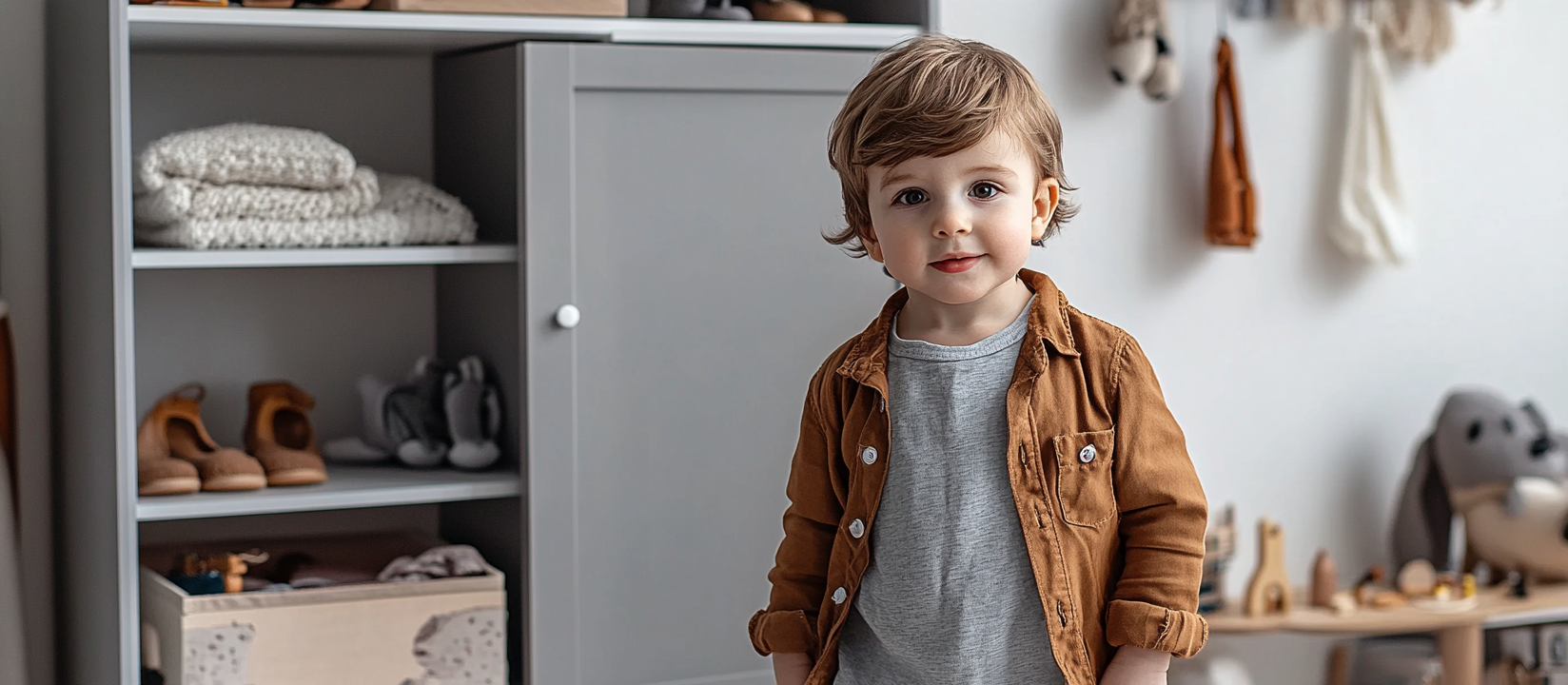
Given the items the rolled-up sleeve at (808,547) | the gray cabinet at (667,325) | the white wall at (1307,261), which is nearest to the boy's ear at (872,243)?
the rolled-up sleeve at (808,547)

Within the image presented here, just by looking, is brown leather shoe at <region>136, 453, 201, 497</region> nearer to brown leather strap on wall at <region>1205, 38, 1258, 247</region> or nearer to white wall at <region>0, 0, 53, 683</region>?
white wall at <region>0, 0, 53, 683</region>

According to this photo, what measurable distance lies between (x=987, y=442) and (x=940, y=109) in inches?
10.7

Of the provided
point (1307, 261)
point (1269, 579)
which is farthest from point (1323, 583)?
point (1307, 261)

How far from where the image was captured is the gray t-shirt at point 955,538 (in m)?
1.21

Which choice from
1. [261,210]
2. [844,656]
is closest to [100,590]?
[261,210]

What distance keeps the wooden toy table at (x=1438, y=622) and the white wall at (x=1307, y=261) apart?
0.17 meters

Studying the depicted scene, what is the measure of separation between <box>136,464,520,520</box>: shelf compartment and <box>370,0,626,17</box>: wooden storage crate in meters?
0.52

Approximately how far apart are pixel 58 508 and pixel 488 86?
81 centimetres

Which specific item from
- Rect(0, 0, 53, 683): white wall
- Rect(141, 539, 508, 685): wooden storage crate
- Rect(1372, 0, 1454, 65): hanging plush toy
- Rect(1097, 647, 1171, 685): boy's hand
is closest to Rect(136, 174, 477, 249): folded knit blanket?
Rect(0, 0, 53, 683): white wall

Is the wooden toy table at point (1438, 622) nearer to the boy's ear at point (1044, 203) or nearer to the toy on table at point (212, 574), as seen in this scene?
the boy's ear at point (1044, 203)

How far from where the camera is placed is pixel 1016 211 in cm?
118

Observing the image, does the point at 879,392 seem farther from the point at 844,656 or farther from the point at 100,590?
the point at 100,590

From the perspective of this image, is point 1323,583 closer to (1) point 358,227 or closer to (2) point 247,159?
(1) point 358,227

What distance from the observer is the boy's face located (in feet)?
3.81
